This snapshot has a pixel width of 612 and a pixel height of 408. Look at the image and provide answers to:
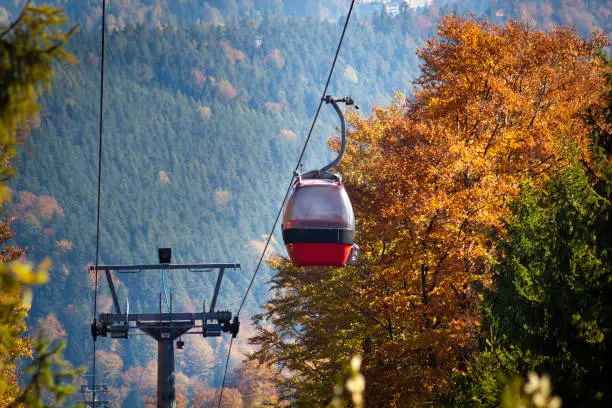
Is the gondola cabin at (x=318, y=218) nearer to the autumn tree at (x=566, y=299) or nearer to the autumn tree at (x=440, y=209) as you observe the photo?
the autumn tree at (x=566, y=299)

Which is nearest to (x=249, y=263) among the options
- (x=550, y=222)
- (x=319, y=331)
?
(x=319, y=331)

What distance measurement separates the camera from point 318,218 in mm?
14367

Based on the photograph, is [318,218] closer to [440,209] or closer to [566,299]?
[566,299]

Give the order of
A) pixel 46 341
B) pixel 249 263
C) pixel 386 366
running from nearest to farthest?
1. pixel 46 341
2. pixel 386 366
3. pixel 249 263

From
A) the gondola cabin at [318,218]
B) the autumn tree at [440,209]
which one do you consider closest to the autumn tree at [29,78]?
the gondola cabin at [318,218]

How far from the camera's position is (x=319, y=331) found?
26.0 metres

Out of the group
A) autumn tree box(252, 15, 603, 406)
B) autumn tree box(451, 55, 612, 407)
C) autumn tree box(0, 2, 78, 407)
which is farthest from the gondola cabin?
autumn tree box(0, 2, 78, 407)

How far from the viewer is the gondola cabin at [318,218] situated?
565 inches

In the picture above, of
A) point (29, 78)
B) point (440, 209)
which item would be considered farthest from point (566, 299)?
point (29, 78)

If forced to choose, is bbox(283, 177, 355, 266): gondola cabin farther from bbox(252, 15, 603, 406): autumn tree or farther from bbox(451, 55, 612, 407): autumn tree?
bbox(252, 15, 603, 406): autumn tree

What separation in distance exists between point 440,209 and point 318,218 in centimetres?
547

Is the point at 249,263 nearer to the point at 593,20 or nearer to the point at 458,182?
the point at 593,20

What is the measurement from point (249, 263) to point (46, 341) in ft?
597

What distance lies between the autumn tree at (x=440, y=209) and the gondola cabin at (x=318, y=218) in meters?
4.07
